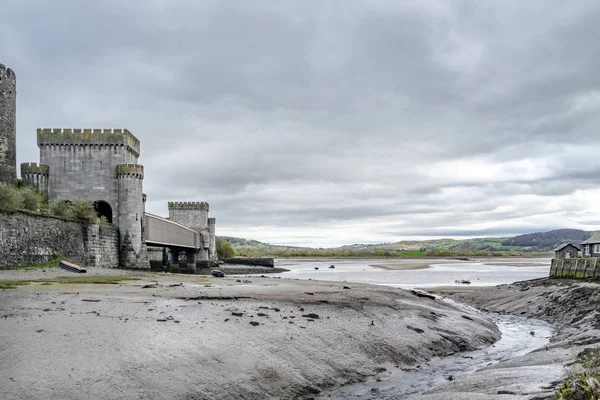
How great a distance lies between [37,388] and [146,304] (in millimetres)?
7379

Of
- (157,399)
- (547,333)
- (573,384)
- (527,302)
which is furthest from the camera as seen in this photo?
(527,302)

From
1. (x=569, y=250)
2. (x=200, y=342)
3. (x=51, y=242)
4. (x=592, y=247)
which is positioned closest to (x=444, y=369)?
(x=200, y=342)

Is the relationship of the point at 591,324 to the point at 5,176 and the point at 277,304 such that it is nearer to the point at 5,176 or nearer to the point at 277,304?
the point at 277,304

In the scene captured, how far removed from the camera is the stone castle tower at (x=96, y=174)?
47.1 meters

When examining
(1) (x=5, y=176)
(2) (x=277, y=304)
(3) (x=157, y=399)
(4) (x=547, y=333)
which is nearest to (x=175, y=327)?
(3) (x=157, y=399)

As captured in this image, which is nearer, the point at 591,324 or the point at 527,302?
the point at 591,324

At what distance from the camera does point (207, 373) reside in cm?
1009

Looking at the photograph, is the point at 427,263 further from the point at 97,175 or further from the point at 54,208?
the point at 54,208

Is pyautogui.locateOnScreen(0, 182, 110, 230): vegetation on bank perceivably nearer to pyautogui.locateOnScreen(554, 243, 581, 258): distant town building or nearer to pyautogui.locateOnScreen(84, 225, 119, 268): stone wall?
pyautogui.locateOnScreen(84, 225, 119, 268): stone wall

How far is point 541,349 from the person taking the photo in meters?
14.9

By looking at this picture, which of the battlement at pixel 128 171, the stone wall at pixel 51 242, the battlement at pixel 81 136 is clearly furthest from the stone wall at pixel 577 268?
the battlement at pixel 81 136

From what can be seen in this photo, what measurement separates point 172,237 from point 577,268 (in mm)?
44613

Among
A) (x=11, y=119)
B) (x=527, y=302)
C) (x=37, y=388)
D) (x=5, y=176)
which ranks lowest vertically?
(x=527, y=302)

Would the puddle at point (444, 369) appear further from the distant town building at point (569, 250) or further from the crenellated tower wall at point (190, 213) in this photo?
the crenellated tower wall at point (190, 213)
